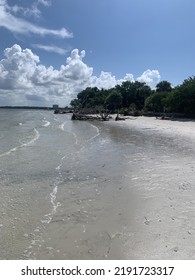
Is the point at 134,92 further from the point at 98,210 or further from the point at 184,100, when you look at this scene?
the point at 98,210

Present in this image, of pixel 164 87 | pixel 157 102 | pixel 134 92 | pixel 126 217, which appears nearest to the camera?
pixel 126 217

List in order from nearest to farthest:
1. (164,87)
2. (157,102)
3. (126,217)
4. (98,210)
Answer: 1. (126,217)
2. (98,210)
3. (157,102)
4. (164,87)

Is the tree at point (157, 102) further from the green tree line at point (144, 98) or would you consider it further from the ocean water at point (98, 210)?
the ocean water at point (98, 210)

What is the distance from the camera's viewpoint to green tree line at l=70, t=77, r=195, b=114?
233 ft

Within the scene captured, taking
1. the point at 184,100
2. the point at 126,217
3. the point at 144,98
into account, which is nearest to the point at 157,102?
the point at 184,100

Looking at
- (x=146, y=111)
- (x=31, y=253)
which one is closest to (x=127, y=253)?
(x=31, y=253)

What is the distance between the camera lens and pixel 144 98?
4953 inches

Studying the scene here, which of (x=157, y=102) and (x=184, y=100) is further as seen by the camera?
(x=157, y=102)

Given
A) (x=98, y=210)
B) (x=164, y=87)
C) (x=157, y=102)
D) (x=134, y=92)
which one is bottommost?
(x=98, y=210)

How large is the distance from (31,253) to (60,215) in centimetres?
286

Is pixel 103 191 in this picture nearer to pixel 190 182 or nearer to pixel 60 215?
pixel 60 215

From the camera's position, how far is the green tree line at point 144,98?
71062 millimetres

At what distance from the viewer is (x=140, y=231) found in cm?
934

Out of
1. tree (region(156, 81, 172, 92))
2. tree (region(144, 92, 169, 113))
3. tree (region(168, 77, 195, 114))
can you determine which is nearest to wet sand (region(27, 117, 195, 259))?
tree (region(168, 77, 195, 114))
